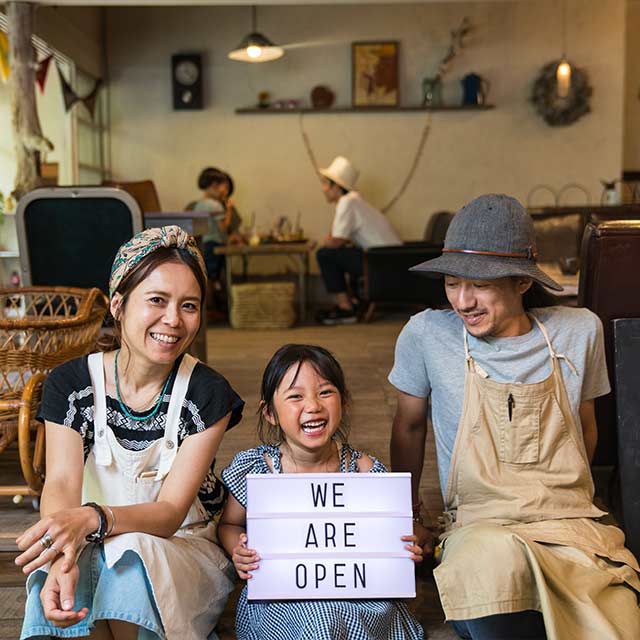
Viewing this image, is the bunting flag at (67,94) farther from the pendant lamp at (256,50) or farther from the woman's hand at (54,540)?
the woman's hand at (54,540)

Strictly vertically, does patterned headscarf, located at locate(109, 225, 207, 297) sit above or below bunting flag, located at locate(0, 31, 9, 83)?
below

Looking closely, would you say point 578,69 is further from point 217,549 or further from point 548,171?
point 217,549

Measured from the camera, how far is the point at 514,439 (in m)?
1.80

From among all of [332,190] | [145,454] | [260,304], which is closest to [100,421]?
[145,454]

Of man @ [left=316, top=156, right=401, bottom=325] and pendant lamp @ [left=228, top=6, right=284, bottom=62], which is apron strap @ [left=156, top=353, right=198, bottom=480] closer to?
man @ [left=316, top=156, right=401, bottom=325]

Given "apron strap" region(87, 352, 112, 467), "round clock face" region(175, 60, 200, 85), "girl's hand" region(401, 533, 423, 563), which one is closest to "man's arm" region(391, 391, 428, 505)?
"girl's hand" region(401, 533, 423, 563)

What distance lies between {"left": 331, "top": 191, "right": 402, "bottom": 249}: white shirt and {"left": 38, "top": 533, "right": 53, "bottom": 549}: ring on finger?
5.72m

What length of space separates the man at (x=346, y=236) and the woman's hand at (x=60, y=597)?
5.60 meters

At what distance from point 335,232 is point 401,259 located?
0.72m

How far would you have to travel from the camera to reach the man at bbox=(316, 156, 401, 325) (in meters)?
7.11

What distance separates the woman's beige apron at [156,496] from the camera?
1671 mm

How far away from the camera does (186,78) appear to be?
26.3ft

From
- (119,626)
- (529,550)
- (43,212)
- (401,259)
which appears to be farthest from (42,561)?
(401,259)

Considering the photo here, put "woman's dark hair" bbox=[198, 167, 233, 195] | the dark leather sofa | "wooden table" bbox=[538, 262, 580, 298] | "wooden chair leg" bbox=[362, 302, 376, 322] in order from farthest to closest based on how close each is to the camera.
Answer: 1. "woman's dark hair" bbox=[198, 167, 233, 195]
2. "wooden chair leg" bbox=[362, 302, 376, 322]
3. the dark leather sofa
4. "wooden table" bbox=[538, 262, 580, 298]
